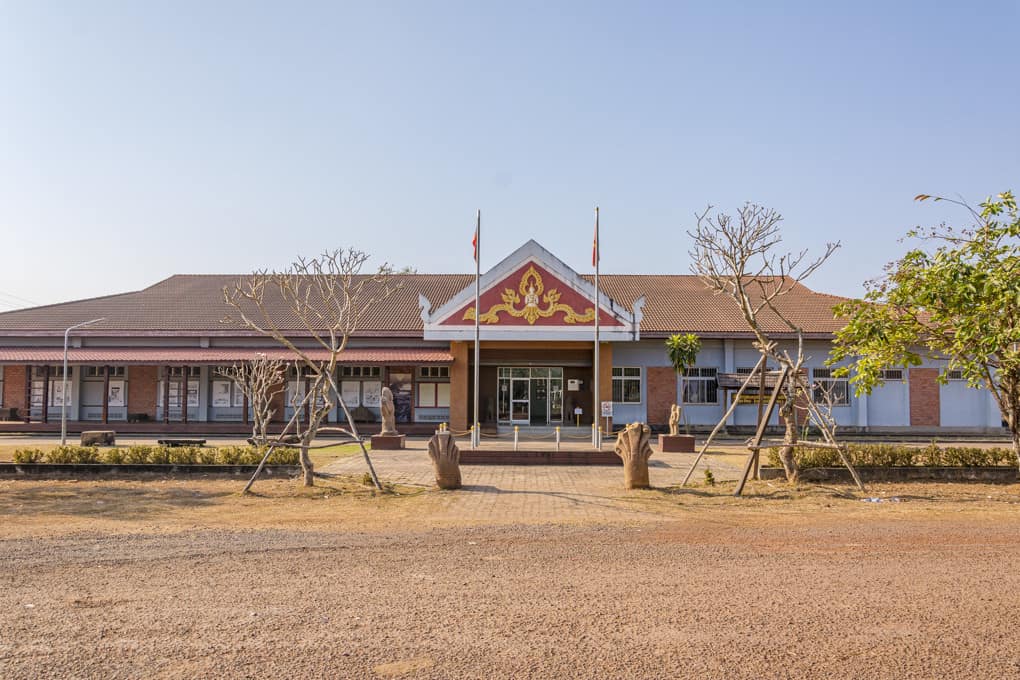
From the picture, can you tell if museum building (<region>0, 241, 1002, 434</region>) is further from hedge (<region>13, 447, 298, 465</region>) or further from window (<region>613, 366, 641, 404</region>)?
hedge (<region>13, 447, 298, 465</region>)

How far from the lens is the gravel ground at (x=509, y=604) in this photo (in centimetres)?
513

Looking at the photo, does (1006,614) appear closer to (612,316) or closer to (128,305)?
(612,316)

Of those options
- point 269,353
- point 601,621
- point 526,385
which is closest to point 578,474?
point 601,621

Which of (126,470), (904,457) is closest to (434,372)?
(126,470)

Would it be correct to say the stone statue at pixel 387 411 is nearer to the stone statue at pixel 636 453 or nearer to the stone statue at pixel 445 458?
the stone statue at pixel 445 458

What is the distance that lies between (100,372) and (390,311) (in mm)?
11027

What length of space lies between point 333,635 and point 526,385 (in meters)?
24.1

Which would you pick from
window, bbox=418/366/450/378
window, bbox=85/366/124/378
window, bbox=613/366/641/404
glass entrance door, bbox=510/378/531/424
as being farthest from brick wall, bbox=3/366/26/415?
window, bbox=613/366/641/404

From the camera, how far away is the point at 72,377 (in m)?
30.5

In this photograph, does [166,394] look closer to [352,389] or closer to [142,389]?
[142,389]

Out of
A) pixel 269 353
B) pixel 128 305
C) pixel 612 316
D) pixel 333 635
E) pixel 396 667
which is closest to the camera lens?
pixel 396 667

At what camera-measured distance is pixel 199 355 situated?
29141 millimetres

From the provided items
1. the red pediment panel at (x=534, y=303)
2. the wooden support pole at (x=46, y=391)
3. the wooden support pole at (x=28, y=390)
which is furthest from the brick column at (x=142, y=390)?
the red pediment panel at (x=534, y=303)

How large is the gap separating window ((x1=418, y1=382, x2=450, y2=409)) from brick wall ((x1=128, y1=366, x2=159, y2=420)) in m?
10.00
